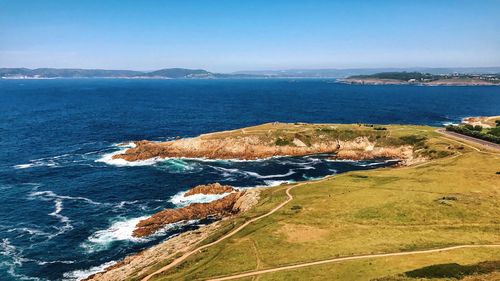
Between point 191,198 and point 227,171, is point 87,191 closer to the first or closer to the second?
point 191,198

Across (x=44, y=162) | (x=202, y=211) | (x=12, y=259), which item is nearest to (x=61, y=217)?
(x=12, y=259)

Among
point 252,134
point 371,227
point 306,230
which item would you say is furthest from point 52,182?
point 371,227

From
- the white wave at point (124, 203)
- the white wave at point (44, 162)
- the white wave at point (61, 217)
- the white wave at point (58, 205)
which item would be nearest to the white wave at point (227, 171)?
the white wave at point (124, 203)

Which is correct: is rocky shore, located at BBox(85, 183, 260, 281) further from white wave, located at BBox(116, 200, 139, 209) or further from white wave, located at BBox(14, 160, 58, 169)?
white wave, located at BBox(14, 160, 58, 169)

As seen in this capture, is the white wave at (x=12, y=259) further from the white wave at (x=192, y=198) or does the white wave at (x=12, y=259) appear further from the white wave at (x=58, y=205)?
the white wave at (x=192, y=198)

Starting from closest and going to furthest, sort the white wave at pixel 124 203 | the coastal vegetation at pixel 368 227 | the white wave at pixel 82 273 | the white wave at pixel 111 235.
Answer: the coastal vegetation at pixel 368 227, the white wave at pixel 82 273, the white wave at pixel 111 235, the white wave at pixel 124 203

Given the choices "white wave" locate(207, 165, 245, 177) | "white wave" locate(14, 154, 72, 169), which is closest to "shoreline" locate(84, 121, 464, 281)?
"white wave" locate(207, 165, 245, 177)
